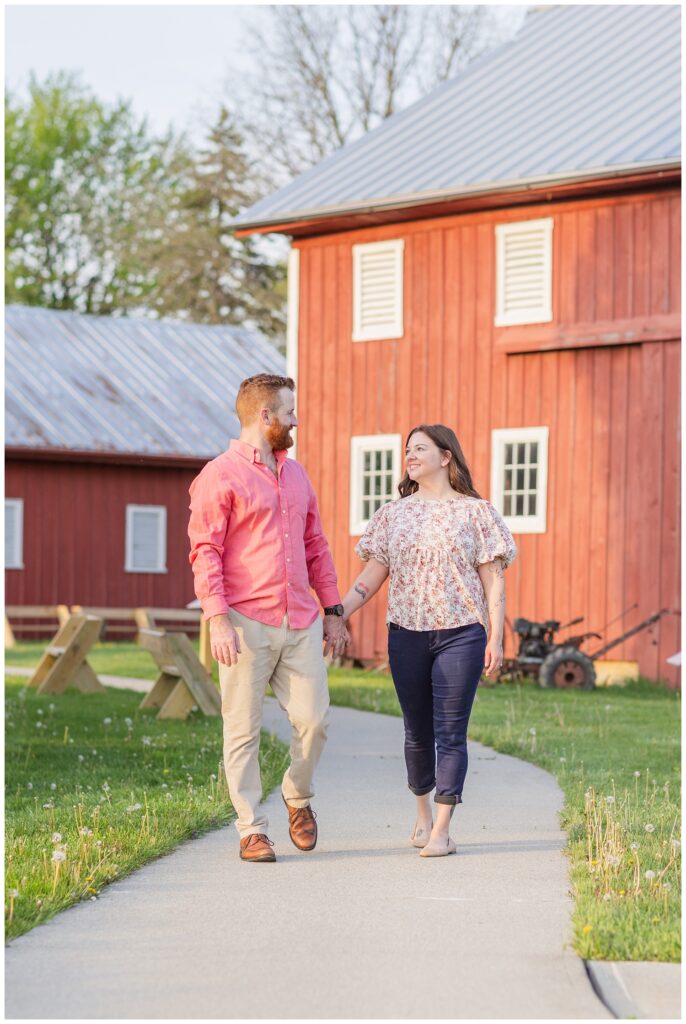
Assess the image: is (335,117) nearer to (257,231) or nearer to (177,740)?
(257,231)

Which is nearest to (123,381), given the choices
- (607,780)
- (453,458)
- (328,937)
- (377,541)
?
(607,780)

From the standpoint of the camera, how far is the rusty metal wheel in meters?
18.9

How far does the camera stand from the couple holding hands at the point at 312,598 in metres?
7.45

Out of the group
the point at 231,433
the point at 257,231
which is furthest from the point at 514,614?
the point at 231,433

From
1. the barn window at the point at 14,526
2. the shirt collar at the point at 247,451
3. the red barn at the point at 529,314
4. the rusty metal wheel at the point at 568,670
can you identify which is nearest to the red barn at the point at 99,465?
the barn window at the point at 14,526

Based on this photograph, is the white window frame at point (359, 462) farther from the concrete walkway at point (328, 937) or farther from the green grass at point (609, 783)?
the concrete walkway at point (328, 937)

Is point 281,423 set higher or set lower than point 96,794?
higher

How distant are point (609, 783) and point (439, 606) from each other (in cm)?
285

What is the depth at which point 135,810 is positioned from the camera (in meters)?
8.43

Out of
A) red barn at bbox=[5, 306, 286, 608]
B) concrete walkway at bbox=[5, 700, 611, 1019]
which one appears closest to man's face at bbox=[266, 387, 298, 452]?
concrete walkway at bbox=[5, 700, 611, 1019]

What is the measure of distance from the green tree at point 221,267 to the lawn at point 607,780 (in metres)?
31.7

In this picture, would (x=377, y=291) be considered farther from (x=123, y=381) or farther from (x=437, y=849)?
(x=437, y=849)

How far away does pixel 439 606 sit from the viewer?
25.4 ft

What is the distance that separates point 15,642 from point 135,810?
24.5 m
